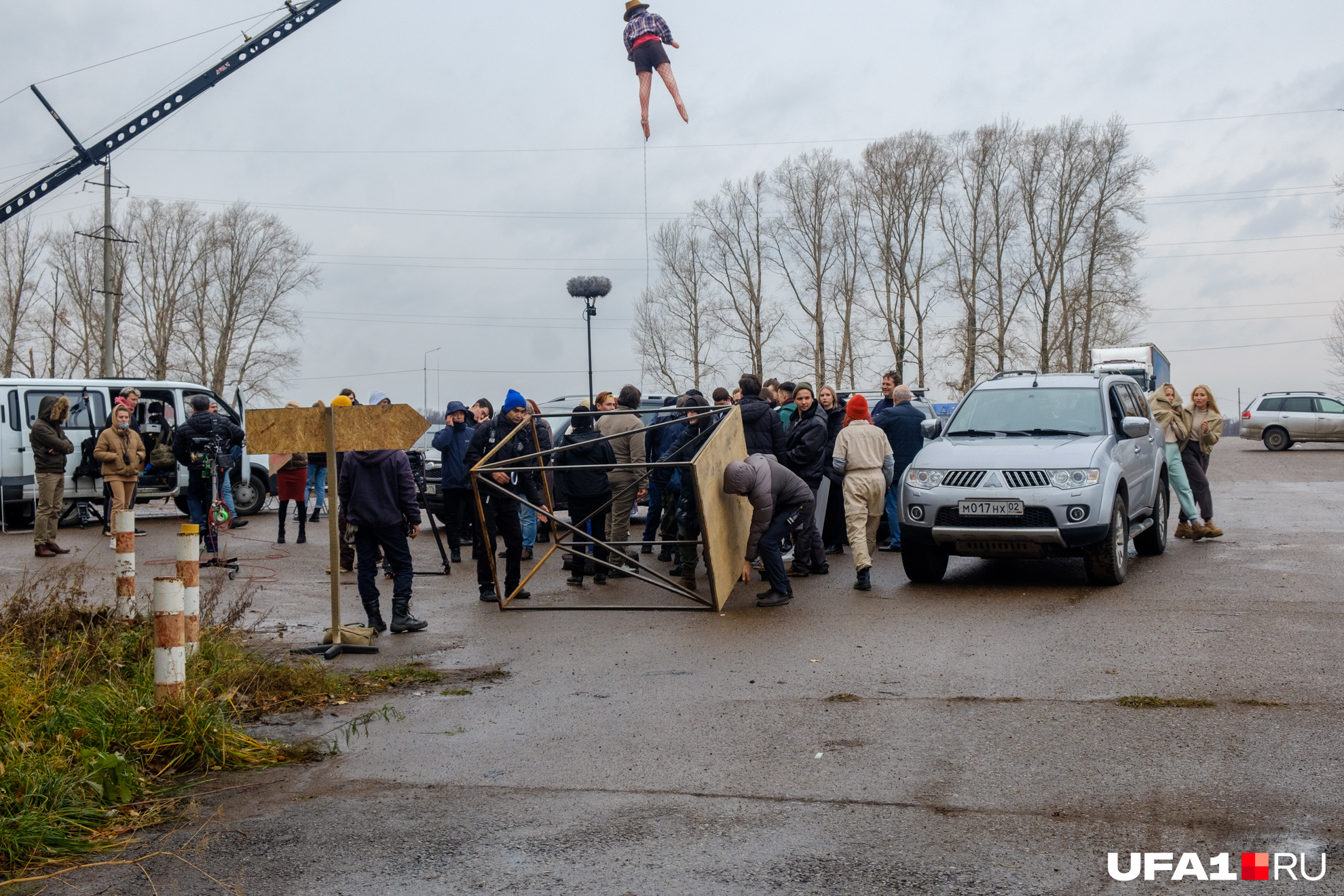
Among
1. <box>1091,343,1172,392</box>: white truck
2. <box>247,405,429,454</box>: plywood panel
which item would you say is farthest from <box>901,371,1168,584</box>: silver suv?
<box>1091,343,1172,392</box>: white truck

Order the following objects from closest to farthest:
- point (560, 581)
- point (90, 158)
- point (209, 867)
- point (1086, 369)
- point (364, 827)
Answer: point (209, 867)
point (364, 827)
point (560, 581)
point (90, 158)
point (1086, 369)

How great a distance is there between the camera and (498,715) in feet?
20.7

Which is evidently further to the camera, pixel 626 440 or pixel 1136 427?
pixel 626 440

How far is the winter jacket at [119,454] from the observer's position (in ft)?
45.7

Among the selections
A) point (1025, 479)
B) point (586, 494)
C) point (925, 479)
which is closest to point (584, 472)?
point (586, 494)

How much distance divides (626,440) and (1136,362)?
32299 millimetres

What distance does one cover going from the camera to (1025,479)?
9.88 meters

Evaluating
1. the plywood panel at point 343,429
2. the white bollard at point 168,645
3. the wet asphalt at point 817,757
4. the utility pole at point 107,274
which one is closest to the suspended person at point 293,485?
the wet asphalt at point 817,757

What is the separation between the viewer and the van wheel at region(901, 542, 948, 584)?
10.5 meters

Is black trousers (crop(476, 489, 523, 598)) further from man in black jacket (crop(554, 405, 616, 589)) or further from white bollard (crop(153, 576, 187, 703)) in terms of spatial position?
white bollard (crop(153, 576, 187, 703))

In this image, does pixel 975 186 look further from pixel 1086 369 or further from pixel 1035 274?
pixel 1086 369

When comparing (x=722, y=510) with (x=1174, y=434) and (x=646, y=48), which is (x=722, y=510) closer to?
(x=646, y=48)

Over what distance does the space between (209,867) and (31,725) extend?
5.58ft

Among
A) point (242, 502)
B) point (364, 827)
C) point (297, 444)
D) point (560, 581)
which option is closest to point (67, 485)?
point (242, 502)
